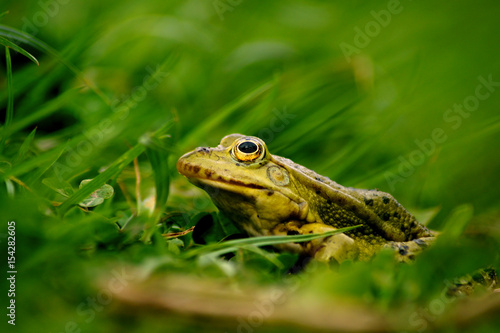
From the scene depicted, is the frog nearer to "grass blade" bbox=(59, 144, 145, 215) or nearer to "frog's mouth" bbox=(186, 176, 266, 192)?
"frog's mouth" bbox=(186, 176, 266, 192)

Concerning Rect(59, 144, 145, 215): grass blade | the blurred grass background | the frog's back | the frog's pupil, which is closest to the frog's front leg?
the frog's back

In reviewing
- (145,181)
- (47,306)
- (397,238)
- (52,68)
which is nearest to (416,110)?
(397,238)

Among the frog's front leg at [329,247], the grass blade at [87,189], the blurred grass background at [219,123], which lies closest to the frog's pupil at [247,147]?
the blurred grass background at [219,123]

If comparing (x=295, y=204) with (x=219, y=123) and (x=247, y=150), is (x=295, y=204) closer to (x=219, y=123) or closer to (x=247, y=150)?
(x=247, y=150)

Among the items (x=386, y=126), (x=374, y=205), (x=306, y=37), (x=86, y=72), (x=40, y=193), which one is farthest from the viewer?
(x=306, y=37)

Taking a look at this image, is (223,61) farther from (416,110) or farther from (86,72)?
(416,110)

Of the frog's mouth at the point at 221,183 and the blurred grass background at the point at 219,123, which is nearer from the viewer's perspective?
the blurred grass background at the point at 219,123

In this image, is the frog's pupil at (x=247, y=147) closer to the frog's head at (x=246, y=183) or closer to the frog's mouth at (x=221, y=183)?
the frog's head at (x=246, y=183)
